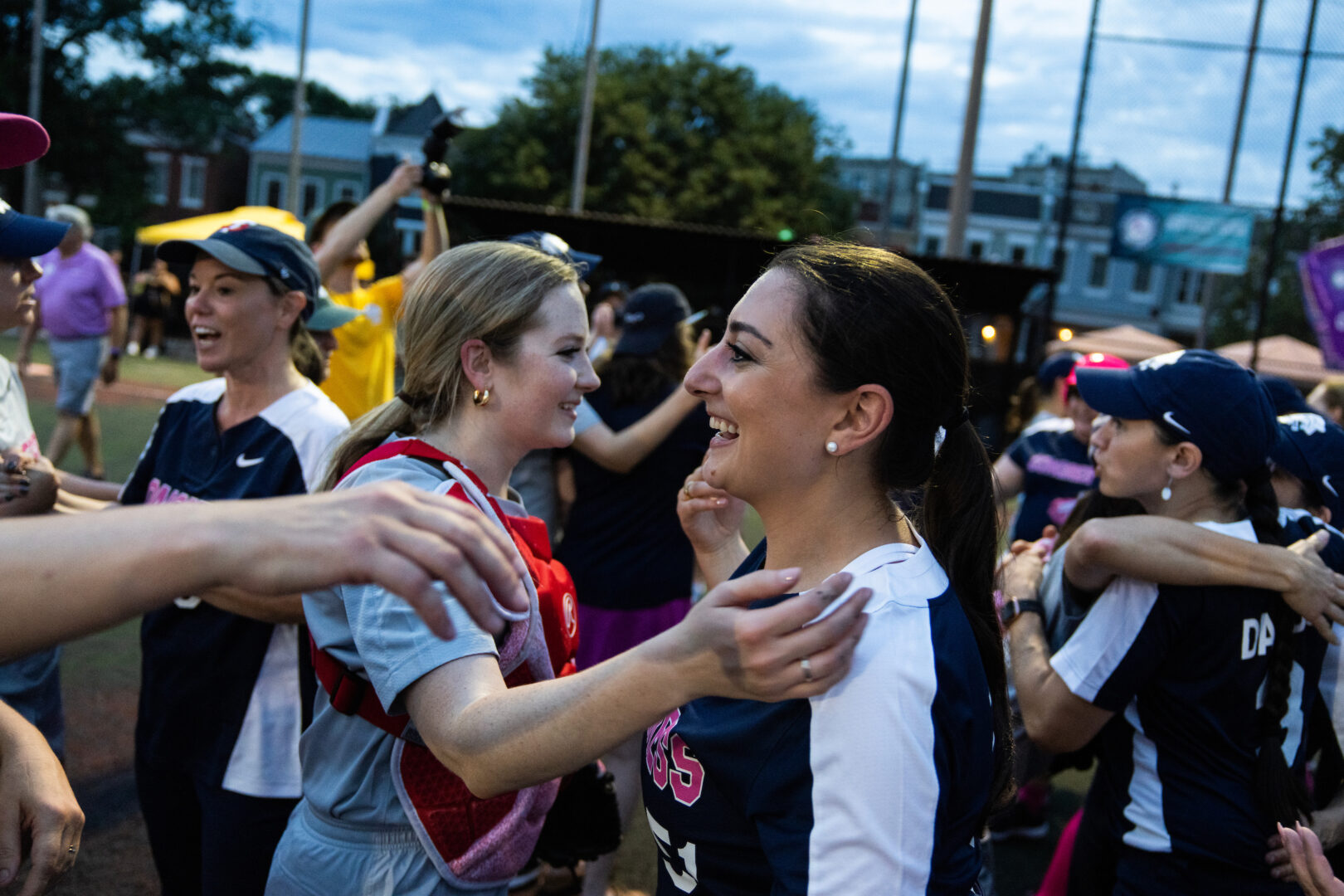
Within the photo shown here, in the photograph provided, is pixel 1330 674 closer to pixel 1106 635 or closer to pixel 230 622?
pixel 1106 635

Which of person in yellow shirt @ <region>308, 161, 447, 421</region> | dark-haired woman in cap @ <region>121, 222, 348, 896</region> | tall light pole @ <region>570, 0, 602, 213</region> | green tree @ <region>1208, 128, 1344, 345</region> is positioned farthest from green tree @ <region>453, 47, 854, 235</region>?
dark-haired woman in cap @ <region>121, 222, 348, 896</region>

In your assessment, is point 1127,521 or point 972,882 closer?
point 972,882

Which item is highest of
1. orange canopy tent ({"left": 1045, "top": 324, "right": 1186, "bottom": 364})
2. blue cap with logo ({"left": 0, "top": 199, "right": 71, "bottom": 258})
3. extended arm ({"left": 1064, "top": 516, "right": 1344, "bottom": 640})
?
orange canopy tent ({"left": 1045, "top": 324, "right": 1186, "bottom": 364})

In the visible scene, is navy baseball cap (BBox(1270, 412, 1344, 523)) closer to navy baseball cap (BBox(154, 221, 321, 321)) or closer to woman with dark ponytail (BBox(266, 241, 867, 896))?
woman with dark ponytail (BBox(266, 241, 867, 896))

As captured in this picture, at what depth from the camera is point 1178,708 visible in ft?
7.45

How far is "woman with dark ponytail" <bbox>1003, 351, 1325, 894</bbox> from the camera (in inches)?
87.0

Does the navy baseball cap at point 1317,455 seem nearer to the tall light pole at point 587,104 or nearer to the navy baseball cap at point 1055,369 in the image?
the navy baseball cap at point 1055,369

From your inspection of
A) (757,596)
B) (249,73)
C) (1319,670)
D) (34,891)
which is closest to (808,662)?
(757,596)

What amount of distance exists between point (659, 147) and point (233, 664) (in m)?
35.9

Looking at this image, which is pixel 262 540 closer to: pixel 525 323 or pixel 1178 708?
pixel 525 323

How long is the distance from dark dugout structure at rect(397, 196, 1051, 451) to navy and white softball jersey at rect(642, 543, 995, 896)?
1245cm

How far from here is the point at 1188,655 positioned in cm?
225

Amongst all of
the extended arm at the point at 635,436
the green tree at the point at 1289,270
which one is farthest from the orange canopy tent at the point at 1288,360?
the extended arm at the point at 635,436

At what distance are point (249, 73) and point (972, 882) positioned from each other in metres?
47.2
